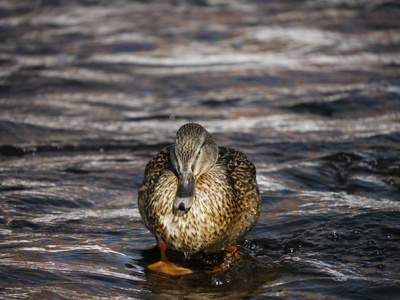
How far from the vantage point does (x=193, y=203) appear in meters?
5.12

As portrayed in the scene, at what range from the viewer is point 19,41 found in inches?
569

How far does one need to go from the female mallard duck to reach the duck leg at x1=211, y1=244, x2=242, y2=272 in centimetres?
14

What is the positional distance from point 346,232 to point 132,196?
2.61 meters

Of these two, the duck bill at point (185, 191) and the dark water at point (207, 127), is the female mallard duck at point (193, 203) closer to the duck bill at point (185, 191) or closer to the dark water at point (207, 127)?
the duck bill at point (185, 191)

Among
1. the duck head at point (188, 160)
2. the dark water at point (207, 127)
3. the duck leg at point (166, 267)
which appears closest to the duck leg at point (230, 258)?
the dark water at point (207, 127)

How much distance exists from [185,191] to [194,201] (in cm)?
35

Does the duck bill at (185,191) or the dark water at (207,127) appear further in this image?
the dark water at (207,127)

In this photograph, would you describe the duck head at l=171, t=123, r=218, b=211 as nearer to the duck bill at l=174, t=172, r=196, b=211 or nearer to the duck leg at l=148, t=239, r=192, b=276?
the duck bill at l=174, t=172, r=196, b=211

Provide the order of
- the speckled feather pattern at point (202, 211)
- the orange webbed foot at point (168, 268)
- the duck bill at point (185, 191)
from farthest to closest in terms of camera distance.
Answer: the orange webbed foot at point (168, 268) → the speckled feather pattern at point (202, 211) → the duck bill at point (185, 191)

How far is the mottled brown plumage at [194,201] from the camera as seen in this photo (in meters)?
4.99

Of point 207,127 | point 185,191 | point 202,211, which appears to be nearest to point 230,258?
point 202,211

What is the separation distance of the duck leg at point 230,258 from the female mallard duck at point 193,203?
14 cm

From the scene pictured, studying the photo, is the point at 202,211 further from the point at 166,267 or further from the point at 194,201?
the point at 166,267

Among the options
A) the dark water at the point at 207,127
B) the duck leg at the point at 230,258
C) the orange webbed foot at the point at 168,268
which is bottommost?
the duck leg at the point at 230,258
